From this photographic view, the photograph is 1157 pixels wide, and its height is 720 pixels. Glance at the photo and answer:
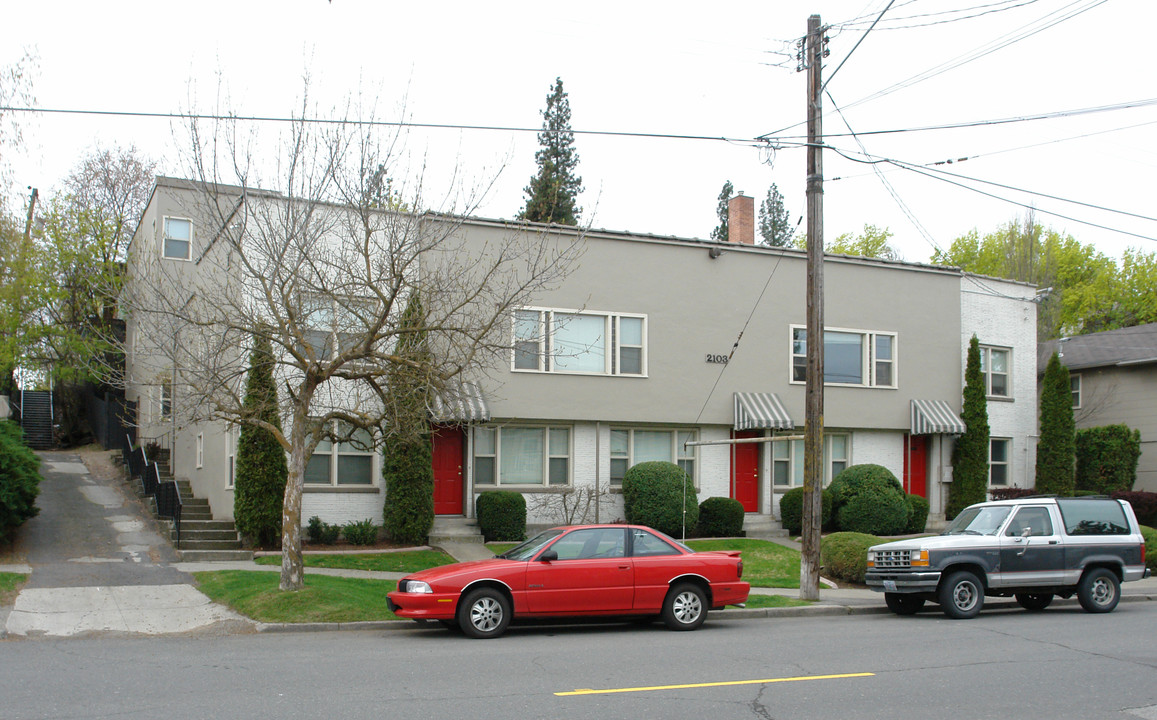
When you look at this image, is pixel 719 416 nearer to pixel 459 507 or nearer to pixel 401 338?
pixel 459 507

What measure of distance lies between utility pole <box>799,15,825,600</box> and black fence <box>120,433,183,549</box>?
1198cm

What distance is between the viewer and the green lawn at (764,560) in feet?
61.0

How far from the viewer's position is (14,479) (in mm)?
17281

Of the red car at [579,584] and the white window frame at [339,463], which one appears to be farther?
the white window frame at [339,463]

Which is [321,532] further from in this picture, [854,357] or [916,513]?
[854,357]

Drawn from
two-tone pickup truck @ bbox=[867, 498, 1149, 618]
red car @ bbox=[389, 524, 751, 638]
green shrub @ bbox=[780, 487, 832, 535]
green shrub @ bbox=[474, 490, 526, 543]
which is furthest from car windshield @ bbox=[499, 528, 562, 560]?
green shrub @ bbox=[780, 487, 832, 535]

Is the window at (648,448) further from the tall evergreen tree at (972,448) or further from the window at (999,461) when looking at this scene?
the window at (999,461)

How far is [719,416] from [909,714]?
16.8 m

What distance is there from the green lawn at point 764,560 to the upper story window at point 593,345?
4.59 meters

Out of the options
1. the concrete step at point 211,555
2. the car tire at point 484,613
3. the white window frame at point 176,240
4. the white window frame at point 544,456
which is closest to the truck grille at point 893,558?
the car tire at point 484,613

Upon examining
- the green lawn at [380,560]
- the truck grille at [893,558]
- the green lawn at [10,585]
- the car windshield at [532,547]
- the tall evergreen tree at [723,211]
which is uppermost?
the tall evergreen tree at [723,211]

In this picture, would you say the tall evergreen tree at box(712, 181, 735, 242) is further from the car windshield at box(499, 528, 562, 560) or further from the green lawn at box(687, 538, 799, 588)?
the car windshield at box(499, 528, 562, 560)

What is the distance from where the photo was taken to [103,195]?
4078cm

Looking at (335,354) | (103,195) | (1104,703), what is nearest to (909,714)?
(1104,703)
